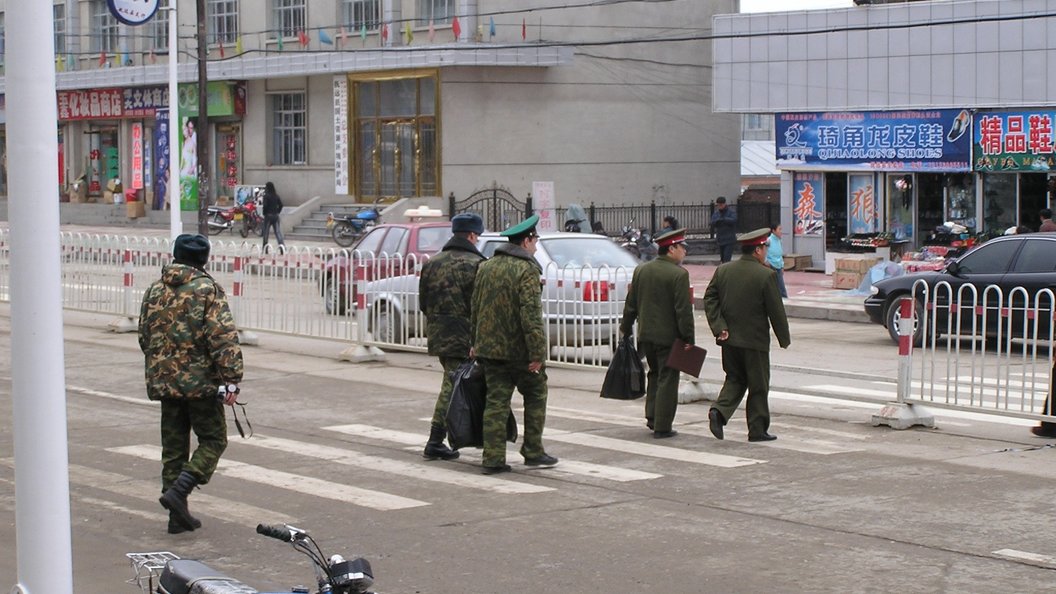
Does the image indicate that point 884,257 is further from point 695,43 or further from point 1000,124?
point 695,43

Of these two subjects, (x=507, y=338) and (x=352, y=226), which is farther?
(x=352, y=226)

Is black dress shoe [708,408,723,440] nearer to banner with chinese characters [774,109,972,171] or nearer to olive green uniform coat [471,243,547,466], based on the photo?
olive green uniform coat [471,243,547,466]

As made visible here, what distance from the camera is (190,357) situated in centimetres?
836

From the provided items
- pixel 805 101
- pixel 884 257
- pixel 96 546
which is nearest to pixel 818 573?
pixel 96 546

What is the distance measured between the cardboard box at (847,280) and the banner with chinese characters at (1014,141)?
3.73 meters

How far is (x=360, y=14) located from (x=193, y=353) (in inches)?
1387

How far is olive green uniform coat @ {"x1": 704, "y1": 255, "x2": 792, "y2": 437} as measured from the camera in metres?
11.3

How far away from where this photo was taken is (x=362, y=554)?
26.1 ft

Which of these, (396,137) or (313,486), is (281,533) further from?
(396,137)

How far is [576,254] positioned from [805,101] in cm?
1524

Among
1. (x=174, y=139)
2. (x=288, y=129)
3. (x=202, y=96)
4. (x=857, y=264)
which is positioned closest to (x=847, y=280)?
(x=857, y=264)

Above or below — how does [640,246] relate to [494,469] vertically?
above

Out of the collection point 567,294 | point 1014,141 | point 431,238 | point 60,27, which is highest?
point 60,27

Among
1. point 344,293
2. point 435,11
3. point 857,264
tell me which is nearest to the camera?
point 344,293
